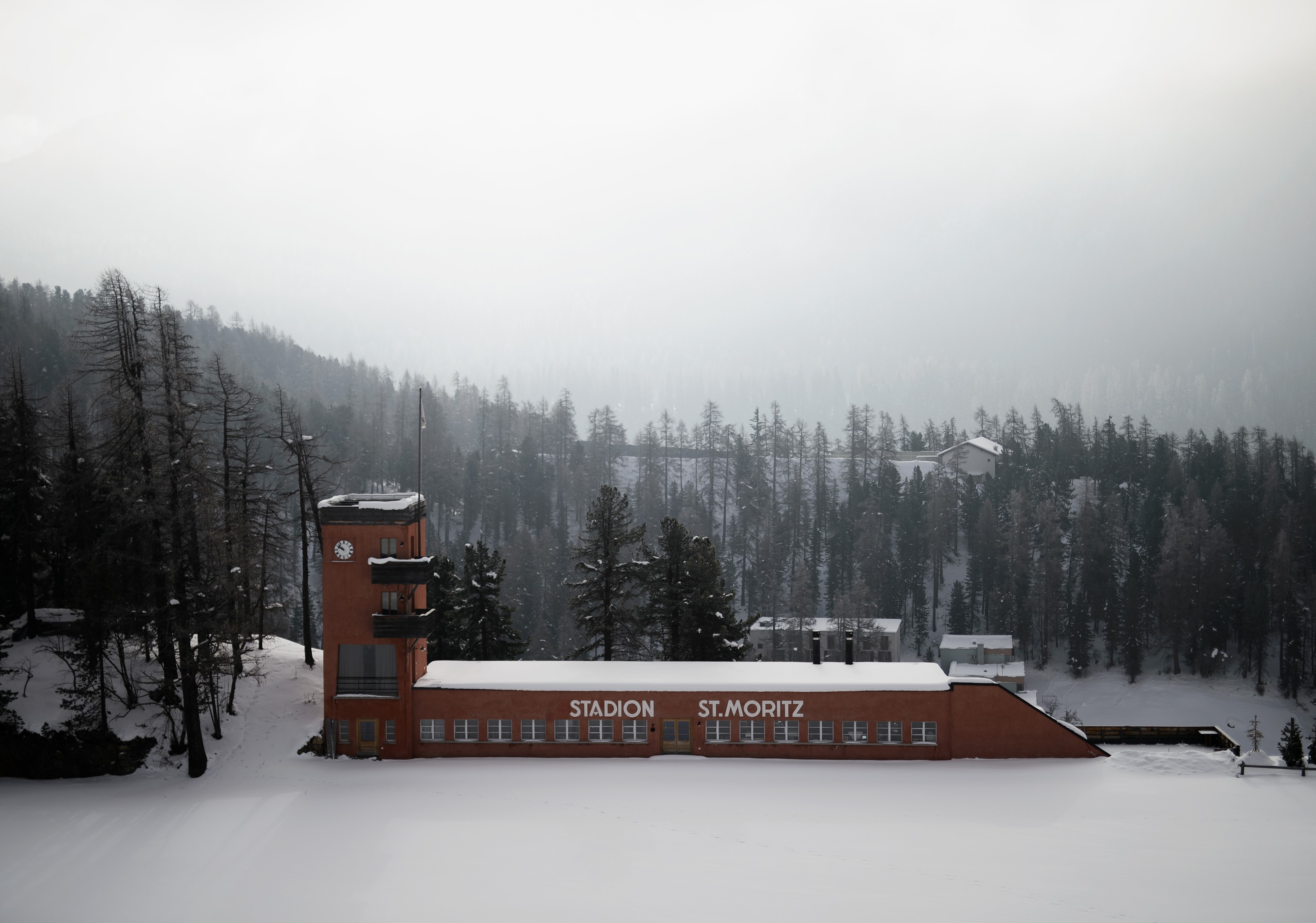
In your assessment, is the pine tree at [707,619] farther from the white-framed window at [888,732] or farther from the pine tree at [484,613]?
the white-framed window at [888,732]

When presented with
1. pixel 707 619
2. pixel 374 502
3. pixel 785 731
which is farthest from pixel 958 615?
pixel 374 502

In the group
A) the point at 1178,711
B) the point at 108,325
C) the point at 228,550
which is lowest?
the point at 1178,711

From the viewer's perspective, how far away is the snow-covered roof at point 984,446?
107 m

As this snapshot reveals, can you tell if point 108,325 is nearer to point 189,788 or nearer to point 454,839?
point 189,788

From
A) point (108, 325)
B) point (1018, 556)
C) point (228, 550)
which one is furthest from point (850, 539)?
point (108, 325)

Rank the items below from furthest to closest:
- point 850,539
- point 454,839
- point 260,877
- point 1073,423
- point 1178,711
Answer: point 1073,423, point 850,539, point 1178,711, point 454,839, point 260,877

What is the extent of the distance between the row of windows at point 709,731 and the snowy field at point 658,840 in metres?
0.83

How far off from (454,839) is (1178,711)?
60777mm

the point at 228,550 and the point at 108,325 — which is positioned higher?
the point at 108,325

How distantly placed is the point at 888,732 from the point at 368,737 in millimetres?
17541

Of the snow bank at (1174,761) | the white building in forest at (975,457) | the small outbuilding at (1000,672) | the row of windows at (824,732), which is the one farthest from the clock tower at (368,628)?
the white building in forest at (975,457)

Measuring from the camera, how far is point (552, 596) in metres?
84.8

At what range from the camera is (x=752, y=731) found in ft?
100

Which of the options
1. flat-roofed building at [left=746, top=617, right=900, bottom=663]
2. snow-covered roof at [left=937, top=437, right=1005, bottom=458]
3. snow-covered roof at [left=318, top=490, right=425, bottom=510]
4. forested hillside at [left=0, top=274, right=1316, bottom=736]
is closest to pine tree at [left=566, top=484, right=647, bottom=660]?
forested hillside at [left=0, top=274, right=1316, bottom=736]
